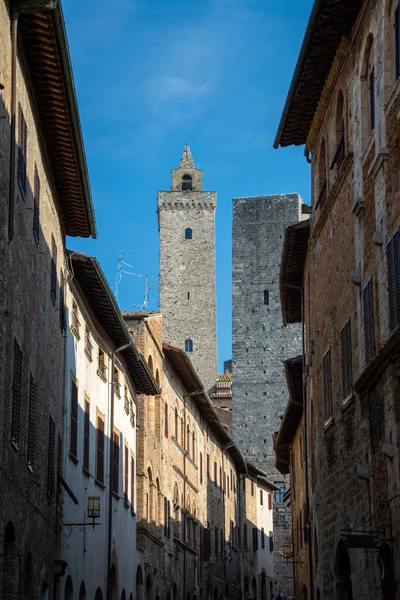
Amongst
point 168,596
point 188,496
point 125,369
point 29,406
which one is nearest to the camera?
point 29,406

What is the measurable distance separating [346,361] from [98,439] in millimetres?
11613

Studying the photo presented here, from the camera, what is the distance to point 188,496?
4578 centimetres

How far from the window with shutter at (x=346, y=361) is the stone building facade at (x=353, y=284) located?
0.11 feet

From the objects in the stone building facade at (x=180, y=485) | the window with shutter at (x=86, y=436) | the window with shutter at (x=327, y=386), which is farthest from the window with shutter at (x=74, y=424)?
the stone building facade at (x=180, y=485)

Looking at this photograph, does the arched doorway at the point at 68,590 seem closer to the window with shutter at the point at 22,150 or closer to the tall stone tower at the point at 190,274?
the window with shutter at the point at 22,150

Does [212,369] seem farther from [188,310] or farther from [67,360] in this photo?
[67,360]

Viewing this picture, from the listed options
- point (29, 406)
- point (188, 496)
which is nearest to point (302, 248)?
point (29, 406)

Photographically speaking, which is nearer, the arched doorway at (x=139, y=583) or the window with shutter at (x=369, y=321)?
the window with shutter at (x=369, y=321)

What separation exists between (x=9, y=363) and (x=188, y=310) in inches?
3262

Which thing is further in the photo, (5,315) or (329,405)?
(329,405)

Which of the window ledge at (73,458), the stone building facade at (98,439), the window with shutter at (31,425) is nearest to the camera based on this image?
the window with shutter at (31,425)

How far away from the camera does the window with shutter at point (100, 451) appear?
28891 millimetres

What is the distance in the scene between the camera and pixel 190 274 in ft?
328

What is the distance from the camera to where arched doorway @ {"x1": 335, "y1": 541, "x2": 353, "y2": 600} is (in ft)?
64.2
